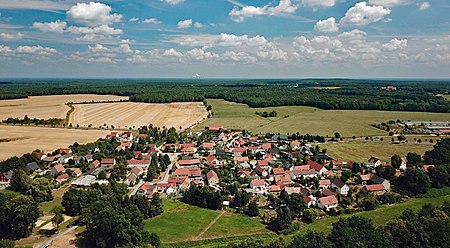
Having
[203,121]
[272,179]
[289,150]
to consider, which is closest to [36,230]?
[272,179]

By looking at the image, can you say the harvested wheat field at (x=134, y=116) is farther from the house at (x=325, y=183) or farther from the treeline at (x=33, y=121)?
the house at (x=325, y=183)

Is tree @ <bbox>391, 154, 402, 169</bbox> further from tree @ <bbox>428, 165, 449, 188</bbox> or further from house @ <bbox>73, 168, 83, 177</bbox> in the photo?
house @ <bbox>73, 168, 83, 177</bbox>

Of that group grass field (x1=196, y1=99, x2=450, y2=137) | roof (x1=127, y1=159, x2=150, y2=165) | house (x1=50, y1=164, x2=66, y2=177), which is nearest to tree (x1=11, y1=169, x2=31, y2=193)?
house (x1=50, y1=164, x2=66, y2=177)

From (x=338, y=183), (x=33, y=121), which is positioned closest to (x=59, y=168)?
(x=338, y=183)

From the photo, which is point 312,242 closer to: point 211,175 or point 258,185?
point 258,185

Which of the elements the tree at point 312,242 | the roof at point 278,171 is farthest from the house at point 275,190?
the tree at point 312,242

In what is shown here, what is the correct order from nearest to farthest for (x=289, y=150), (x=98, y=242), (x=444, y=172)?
(x=98, y=242), (x=444, y=172), (x=289, y=150)

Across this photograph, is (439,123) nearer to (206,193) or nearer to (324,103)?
(324,103)
